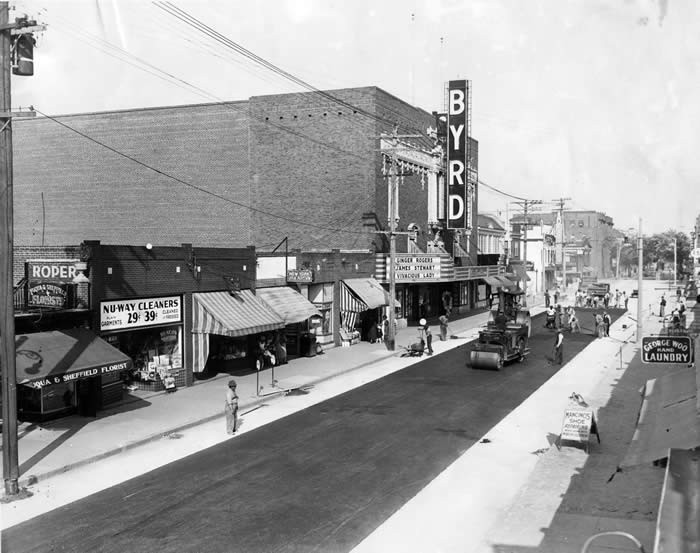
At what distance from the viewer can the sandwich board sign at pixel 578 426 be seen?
56.1 feet

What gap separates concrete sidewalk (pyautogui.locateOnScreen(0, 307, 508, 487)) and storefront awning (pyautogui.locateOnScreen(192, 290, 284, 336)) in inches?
79.9

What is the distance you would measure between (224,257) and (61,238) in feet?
92.1

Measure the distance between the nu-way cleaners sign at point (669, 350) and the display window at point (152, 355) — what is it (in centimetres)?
1590

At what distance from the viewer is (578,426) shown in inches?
673

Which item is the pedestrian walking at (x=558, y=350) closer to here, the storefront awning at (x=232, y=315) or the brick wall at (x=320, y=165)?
the storefront awning at (x=232, y=315)

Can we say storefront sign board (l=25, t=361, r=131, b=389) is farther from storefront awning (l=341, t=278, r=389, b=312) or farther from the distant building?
the distant building

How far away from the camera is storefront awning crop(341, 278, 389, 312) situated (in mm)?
37594

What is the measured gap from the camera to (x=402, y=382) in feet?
88.8

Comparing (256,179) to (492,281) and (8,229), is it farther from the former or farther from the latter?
(8,229)

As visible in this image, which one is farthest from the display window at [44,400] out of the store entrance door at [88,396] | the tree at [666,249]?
the tree at [666,249]

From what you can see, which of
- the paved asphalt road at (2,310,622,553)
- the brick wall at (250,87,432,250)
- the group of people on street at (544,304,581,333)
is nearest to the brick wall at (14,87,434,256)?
the brick wall at (250,87,432,250)

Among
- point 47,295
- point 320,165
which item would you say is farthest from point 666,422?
point 320,165

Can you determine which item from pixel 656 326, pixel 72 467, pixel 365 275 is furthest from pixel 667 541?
pixel 656 326

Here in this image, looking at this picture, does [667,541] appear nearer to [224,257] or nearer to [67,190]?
[224,257]
